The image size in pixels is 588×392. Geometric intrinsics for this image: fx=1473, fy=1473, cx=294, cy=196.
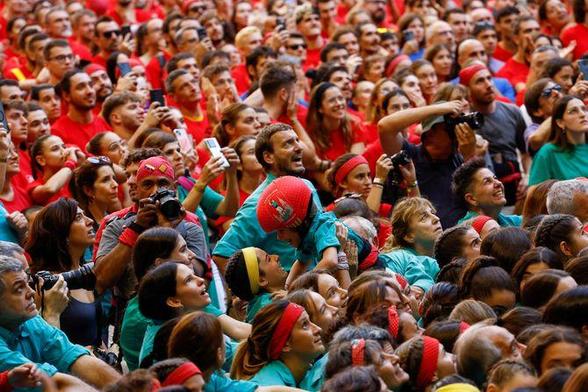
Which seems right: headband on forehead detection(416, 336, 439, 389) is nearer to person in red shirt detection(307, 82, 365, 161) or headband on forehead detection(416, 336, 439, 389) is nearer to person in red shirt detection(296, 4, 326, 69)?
person in red shirt detection(307, 82, 365, 161)

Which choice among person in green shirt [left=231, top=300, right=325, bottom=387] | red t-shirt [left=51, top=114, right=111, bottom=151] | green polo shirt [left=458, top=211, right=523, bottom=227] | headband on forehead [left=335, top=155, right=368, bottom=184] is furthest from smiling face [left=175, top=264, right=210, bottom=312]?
red t-shirt [left=51, top=114, right=111, bottom=151]

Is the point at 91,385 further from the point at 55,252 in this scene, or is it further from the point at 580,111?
the point at 580,111

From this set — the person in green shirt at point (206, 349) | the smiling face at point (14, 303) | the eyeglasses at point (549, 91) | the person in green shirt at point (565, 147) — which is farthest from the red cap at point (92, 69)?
the person in green shirt at point (206, 349)

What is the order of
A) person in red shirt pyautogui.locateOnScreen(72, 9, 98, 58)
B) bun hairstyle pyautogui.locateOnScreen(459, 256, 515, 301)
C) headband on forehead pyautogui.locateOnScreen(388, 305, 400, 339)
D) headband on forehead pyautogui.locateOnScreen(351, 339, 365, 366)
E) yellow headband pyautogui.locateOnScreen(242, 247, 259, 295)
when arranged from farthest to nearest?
1. person in red shirt pyautogui.locateOnScreen(72, 9, 98, 58)
2. yellow headband pyautogui.locateOnScreen(242, 247, 259, 295)
3. bun hairstyle pyautogui.locateOnScreen(459, 256, 515, 301)
4. headband on forehead pyautogui.locateOnScreen(388, 305, 400, 339)
5. headband on forehead pyautogui.locateOnScreen(351, 339, 365, 366)

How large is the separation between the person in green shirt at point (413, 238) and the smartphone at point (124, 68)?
483cm

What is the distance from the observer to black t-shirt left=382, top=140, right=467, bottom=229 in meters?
9.83

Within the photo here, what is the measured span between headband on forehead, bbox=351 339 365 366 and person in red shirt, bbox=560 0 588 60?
28.2 feet

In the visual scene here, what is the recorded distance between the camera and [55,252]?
26.7ft

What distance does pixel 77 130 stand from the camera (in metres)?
11.4

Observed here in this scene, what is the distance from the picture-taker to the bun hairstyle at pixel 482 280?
7.23 meters

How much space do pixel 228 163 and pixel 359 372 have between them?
3649 millimetres

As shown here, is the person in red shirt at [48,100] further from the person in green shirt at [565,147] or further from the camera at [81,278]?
the camera at [81,278]

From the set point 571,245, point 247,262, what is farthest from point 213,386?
point 571,245

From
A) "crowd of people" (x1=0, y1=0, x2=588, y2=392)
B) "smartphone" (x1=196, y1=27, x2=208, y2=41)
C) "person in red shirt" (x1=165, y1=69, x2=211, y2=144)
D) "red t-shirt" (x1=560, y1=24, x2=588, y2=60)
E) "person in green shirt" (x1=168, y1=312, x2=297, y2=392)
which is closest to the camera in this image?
"person in green shirt" (x1=168, y1=312, x2=297, y2=392)
